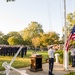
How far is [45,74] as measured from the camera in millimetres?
13430

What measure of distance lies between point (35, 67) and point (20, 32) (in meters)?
88.9

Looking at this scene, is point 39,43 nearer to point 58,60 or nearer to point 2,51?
point 2,51

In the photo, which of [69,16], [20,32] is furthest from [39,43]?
[69,16]

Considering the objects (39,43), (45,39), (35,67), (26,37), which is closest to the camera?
(35,67)

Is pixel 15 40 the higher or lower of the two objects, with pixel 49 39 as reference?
lower

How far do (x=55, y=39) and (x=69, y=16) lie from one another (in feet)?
108

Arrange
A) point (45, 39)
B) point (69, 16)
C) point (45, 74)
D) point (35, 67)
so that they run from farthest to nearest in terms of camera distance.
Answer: point (45, 39), point (69, 16), point (35, 67), point (45, 74)

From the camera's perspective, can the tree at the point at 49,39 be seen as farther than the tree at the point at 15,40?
Yes

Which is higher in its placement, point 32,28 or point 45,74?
point 32,28

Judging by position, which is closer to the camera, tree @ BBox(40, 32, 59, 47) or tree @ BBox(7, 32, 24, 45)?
tree @ BBox(7, 32, 24, 45)

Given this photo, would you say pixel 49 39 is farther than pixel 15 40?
Yes

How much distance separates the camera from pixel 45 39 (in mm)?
69812

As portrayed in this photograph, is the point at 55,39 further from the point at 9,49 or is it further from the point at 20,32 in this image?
the point at 9,49

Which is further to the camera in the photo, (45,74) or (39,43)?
(39,43)
